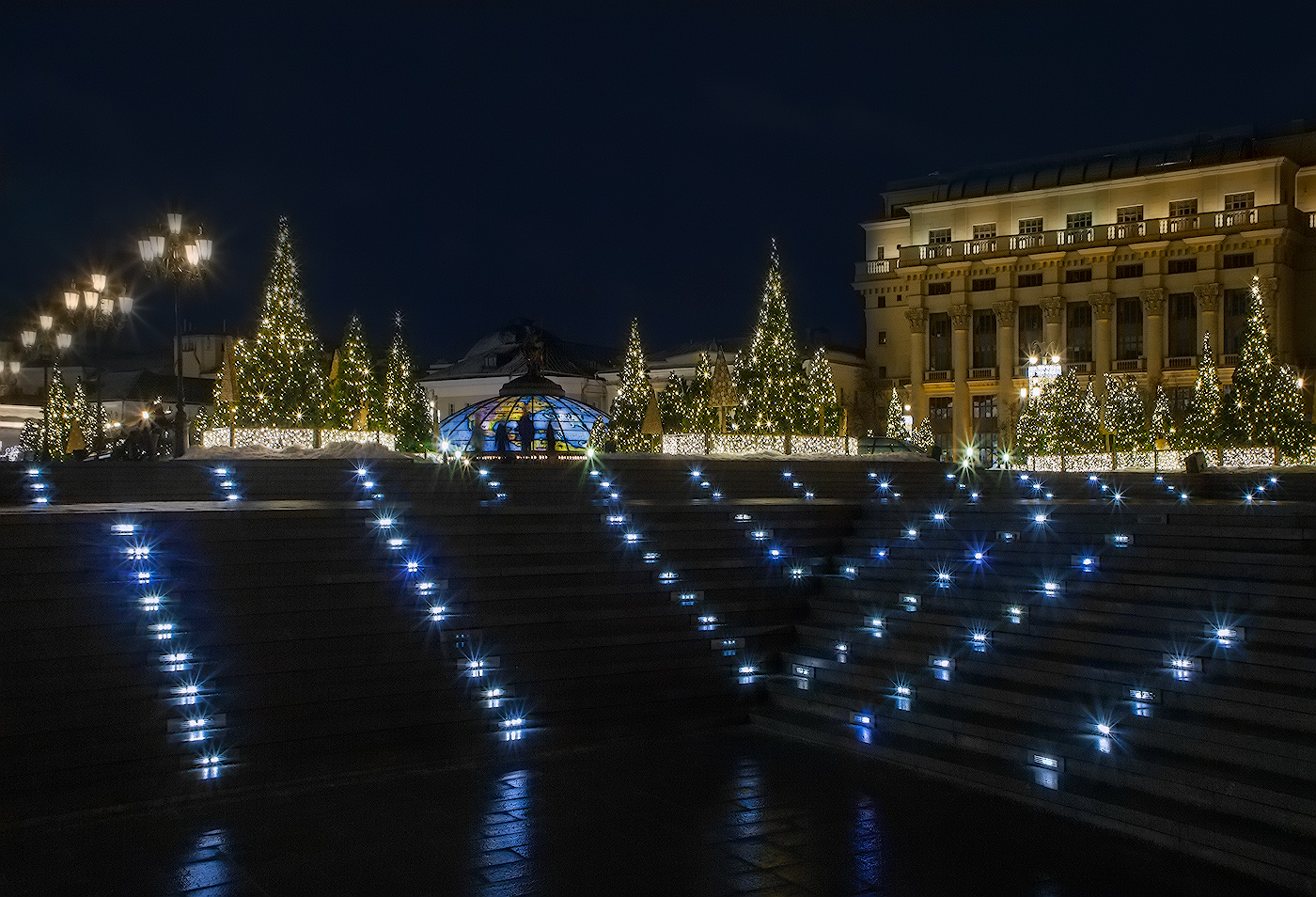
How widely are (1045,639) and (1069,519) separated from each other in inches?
124

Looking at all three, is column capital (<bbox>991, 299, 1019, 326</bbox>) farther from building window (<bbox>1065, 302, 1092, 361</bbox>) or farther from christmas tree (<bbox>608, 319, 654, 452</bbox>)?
christmas tree (<bbox>608, 319, 654, 452</bbox>)

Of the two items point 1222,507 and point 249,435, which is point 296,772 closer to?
point 1222,507

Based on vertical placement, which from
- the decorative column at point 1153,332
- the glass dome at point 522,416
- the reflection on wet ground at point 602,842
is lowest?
the reflection on wet ground at point 602,842

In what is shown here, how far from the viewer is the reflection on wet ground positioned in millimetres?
8180

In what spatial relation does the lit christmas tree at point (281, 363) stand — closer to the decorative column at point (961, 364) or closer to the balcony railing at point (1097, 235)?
the decorative column at point (961, 364)

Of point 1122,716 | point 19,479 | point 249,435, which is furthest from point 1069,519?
point 249,435

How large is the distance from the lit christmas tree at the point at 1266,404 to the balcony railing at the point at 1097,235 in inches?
816

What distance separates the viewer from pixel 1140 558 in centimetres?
1348

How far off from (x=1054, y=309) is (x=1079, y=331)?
6.53 feet

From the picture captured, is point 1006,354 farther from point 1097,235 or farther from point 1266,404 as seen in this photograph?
point 1266,404

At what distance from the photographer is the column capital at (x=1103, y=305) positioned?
58.9 m

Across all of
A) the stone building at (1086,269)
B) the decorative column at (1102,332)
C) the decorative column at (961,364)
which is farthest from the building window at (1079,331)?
the decorative column at (961,364)

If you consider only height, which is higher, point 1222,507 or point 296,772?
point 1222,507

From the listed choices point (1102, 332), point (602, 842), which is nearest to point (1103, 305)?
point (1102, 332)
